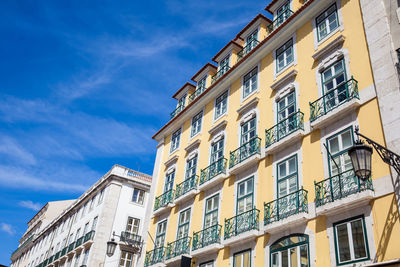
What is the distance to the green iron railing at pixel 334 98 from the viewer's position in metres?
12.1

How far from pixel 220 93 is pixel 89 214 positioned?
19091 millimetres

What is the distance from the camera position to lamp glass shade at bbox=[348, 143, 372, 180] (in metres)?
7.62

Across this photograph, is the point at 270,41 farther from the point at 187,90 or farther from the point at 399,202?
the point at 399,202

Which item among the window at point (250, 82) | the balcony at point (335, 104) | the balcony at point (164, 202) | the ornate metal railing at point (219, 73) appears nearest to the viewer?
the balcony at point (335, 104)

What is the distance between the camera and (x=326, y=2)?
49.2 ft

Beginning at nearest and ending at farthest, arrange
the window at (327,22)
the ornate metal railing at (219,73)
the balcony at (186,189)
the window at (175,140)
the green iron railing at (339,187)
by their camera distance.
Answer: the green iron railing at (339,187), the window at (327,22), the balcony at (186,189), the ornate metal railing at (219,73), the window at (175,140)

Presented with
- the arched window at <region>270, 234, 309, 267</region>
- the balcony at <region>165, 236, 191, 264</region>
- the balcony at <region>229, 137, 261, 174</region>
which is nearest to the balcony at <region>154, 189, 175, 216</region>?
the balcony at <region>165, 236, 191, 264</region>

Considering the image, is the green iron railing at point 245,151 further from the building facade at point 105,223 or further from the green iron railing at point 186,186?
the building facade at point 105,223

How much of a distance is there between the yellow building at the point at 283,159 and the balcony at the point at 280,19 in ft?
0.19

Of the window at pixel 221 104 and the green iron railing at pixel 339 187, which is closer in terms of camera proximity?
the green iron railing at pixel 339 187

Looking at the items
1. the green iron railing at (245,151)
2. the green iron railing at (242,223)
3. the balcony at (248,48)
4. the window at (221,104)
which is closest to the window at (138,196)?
the window at (221,104)

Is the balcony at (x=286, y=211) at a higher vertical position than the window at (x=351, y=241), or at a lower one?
higher

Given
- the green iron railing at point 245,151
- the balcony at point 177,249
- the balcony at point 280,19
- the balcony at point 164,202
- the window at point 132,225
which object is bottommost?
the balcony at point 177,249

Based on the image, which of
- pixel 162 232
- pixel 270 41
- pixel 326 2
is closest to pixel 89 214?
pixel 162 232
